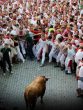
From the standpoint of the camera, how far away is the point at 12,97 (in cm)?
1383

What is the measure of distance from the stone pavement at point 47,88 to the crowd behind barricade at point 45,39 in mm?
384

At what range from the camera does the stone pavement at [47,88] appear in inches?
523

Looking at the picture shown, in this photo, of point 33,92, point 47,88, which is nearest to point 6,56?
point 47,88

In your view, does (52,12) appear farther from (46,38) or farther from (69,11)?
(46,38)

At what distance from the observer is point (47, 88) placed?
47.8ft

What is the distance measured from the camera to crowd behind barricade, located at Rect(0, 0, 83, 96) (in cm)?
1591

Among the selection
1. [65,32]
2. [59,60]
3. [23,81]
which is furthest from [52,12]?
[23,81]

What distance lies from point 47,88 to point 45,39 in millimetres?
3333

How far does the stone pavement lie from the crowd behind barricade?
38 cm

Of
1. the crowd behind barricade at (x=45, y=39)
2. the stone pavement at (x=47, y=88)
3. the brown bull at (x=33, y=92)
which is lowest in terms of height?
the stone pavement at (x=47, y=88)

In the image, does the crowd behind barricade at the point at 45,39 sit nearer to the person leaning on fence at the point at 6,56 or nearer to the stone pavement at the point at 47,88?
the person leaning on fence at the point at 6,56

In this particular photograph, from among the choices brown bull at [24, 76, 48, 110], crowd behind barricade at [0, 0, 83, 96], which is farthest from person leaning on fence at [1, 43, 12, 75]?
brown bull at [24, 76, 48, 110]

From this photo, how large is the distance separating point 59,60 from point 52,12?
652cm

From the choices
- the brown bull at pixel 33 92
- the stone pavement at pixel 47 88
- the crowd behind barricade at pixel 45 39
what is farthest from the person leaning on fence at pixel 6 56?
the brown bull at pixel 33 92
